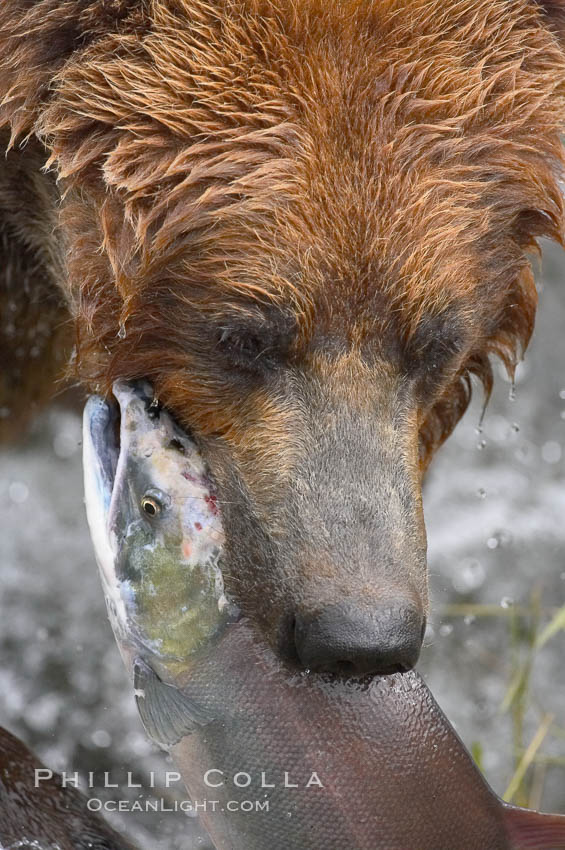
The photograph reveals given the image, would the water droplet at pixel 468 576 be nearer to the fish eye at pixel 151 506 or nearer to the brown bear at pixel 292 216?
the brown bear at pixel 292 216

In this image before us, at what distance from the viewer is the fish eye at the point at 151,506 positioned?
3.31m

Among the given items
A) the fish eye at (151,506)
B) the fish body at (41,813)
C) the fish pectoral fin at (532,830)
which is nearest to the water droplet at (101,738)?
the fish body at (41,813)

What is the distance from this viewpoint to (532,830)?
304 cm

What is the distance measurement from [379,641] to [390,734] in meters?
0.22

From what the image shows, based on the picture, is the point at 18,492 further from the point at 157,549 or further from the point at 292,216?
the point at 292,216

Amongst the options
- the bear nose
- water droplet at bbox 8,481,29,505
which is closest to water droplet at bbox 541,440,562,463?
water droplet at bbox 8,481,29,505

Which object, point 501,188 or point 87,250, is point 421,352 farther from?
point 87,250

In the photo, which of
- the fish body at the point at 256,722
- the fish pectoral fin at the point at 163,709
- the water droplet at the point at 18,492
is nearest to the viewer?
the fish body at the point at 256,722

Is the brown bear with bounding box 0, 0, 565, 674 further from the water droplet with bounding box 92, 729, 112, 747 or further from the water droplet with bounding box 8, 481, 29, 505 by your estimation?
the water droplet with bounding box 8, 481, 29, 505

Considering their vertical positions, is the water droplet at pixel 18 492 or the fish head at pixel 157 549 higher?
the fish head at pixel 157 549

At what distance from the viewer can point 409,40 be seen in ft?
11.6

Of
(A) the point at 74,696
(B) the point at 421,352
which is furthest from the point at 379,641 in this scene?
(A) the point at 74,696

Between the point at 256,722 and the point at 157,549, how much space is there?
520 mm

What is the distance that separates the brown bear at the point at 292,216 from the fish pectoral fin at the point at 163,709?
0.28 meters
